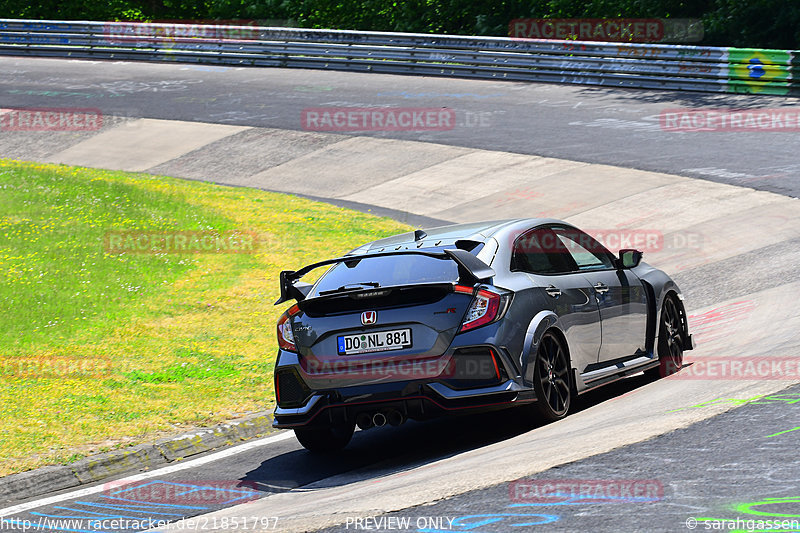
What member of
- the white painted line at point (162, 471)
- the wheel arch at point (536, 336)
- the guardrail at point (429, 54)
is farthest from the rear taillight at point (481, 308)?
the guardrail at point (429, 54)

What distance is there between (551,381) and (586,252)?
1600 millimetres

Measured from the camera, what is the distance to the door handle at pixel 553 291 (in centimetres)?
777

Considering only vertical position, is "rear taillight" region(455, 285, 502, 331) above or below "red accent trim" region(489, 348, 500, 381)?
above

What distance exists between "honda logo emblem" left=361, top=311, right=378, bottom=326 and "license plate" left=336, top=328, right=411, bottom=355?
76 mm

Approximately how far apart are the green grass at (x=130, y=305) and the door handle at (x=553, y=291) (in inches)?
120

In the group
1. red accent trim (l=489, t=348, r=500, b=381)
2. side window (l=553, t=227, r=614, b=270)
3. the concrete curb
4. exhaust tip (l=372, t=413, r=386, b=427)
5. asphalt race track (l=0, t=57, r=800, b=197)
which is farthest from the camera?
asphalt race track (l=0, t=57, r=800, b=197)

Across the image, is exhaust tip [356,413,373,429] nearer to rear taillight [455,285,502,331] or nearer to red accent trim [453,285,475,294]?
rear taillight [455,285,502,331]

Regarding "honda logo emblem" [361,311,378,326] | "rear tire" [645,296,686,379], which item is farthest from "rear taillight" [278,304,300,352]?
"rear tire" [645,296,686,379]

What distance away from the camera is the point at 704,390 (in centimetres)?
791

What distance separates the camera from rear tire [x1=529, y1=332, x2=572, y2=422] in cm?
741

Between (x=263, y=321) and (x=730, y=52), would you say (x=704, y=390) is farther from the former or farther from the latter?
(x=730, y=52)

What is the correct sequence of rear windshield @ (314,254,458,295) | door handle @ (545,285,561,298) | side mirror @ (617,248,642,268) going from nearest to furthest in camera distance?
rear windshield @ (314,254,458,295) < door handle @ (545,285,561,298) < side mirror @ (617,248,642,268)

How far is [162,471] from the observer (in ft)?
26.0

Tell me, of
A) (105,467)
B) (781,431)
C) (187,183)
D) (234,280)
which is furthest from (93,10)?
(781,431)
